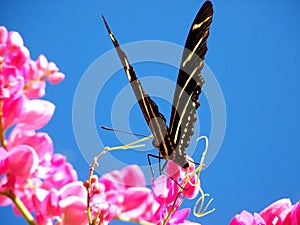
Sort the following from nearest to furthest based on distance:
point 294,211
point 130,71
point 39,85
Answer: point 294,211 < point 130,71 < point 39,85

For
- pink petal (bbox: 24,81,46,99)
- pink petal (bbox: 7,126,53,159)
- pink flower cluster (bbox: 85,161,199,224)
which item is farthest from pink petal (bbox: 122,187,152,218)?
pink petal (bbox: 24,81,46,99)

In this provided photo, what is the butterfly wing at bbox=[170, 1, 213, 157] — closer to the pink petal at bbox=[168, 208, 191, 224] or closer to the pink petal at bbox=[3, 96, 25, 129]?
the pink petal at bbox=[168, 208, 191, 224]

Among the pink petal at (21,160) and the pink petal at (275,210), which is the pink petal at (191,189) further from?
the pink petal at (21,160)

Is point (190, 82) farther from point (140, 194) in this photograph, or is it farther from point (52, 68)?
point (52, 68)

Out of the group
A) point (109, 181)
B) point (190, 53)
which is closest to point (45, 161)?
point (109, 181)

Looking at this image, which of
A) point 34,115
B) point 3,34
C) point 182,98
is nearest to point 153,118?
point 182,98

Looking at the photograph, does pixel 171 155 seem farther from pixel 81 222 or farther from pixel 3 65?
pixel 3 65
